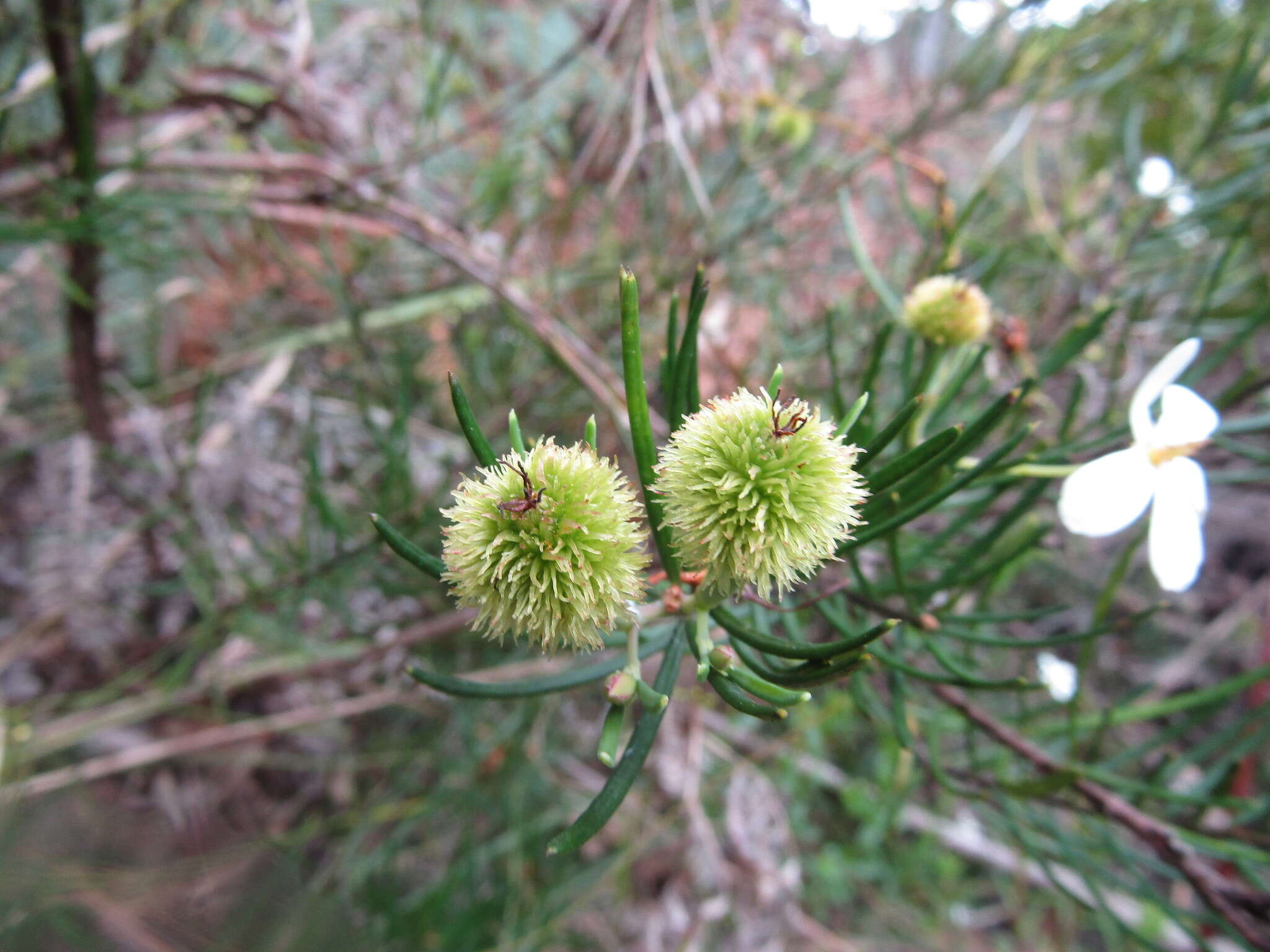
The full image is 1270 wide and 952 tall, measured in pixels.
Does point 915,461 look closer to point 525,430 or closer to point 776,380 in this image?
point 776,380

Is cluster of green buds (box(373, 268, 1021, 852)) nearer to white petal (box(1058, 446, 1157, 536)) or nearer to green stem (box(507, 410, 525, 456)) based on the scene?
green stem (box(507, 410, 525, 456))

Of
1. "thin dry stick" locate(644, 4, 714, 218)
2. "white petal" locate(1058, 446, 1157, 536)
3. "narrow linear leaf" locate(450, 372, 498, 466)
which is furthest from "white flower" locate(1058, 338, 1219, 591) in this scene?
"thin dry stick" locate(644, 4, 714, 218)

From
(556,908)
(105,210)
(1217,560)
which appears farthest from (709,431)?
(1217,560)

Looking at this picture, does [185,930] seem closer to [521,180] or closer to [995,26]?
[521,180]

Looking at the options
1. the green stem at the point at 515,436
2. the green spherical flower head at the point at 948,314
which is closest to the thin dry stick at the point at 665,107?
the green spherical flower head at the point at 948,314

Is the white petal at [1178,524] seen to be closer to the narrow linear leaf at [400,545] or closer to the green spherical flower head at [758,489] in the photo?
the green spherical flower head at [758,489]
